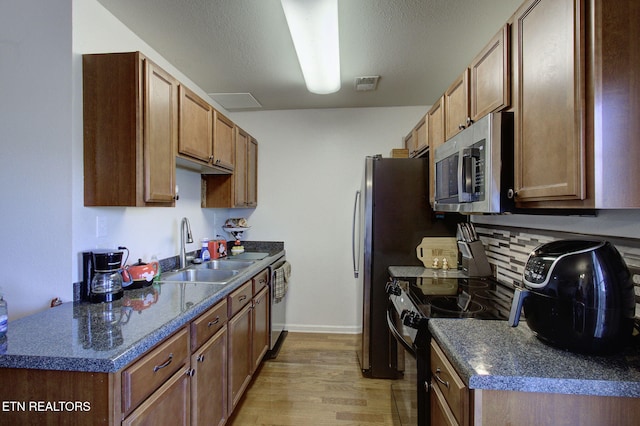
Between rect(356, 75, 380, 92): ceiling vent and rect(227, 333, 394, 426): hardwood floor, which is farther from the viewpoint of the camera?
rect(356, 75, 380, 92): ceiling vent

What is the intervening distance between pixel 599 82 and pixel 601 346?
2.59 feet

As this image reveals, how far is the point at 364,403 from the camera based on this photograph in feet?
6.93

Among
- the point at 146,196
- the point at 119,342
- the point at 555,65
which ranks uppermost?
the point at 555,65

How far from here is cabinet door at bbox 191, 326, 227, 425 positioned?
1421 millimetres

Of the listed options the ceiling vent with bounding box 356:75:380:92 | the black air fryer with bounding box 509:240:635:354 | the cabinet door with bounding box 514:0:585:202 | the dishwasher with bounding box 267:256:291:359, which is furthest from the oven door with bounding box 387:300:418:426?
the ceiling vent with bounding box 356:75:380:92

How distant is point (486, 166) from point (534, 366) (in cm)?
80

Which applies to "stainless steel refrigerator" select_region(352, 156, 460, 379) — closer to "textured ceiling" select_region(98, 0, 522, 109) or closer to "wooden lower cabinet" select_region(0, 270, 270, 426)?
"textured ceiling" select_region(98, 0, 522, 109)

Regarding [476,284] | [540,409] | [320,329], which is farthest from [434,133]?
[320,329]

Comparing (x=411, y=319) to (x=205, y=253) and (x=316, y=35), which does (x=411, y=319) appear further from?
(x=205, y=253)

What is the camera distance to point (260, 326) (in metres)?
2.45

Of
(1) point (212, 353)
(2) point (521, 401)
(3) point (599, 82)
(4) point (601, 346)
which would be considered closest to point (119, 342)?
(1) point (212, 353)

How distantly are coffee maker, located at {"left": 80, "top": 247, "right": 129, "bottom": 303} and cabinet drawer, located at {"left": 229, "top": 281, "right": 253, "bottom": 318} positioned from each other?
1.95ft

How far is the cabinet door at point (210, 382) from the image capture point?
4.66 feet

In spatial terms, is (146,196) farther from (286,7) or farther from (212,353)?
(286,7)
